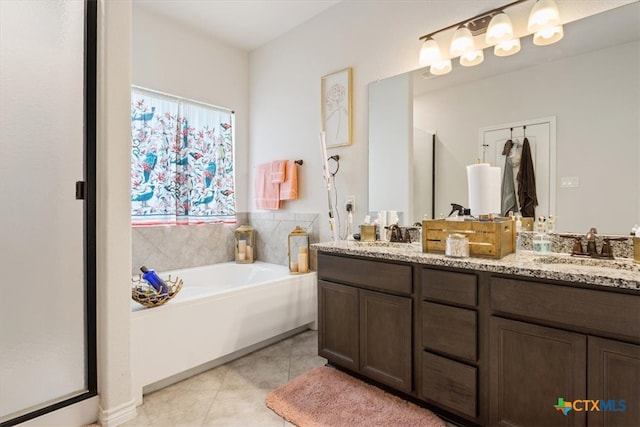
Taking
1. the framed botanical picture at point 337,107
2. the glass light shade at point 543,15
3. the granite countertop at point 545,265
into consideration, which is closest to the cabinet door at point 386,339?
the granite countertop at point 545,265

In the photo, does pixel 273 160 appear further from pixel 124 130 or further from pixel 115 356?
pixel 115 356

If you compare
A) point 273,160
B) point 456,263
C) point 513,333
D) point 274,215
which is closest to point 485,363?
point 513,333

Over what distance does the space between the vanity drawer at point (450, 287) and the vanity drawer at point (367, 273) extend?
0.09 metres

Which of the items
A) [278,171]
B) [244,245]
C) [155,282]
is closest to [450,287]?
[155,282]

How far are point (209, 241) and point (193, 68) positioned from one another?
66.2 inches

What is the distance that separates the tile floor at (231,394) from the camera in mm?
1646

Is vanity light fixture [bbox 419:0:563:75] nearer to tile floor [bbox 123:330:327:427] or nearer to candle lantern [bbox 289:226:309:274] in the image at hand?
candle lantern [bbox 289:226:309:274]

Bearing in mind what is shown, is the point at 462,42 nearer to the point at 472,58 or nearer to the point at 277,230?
the point at 472,58

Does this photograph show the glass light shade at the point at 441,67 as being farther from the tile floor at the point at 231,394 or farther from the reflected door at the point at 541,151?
the tile floor at the point at 231,394

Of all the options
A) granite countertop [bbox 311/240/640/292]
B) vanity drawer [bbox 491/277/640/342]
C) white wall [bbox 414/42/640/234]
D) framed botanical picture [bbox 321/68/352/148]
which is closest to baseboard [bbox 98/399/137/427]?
granite countertop [bbox 311/240/640/292]

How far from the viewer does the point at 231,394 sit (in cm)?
188

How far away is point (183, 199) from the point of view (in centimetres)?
304

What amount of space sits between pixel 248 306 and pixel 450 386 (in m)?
1.40

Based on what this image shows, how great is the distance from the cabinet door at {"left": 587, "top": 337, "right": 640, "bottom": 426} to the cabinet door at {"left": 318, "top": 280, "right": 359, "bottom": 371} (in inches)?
42.9
